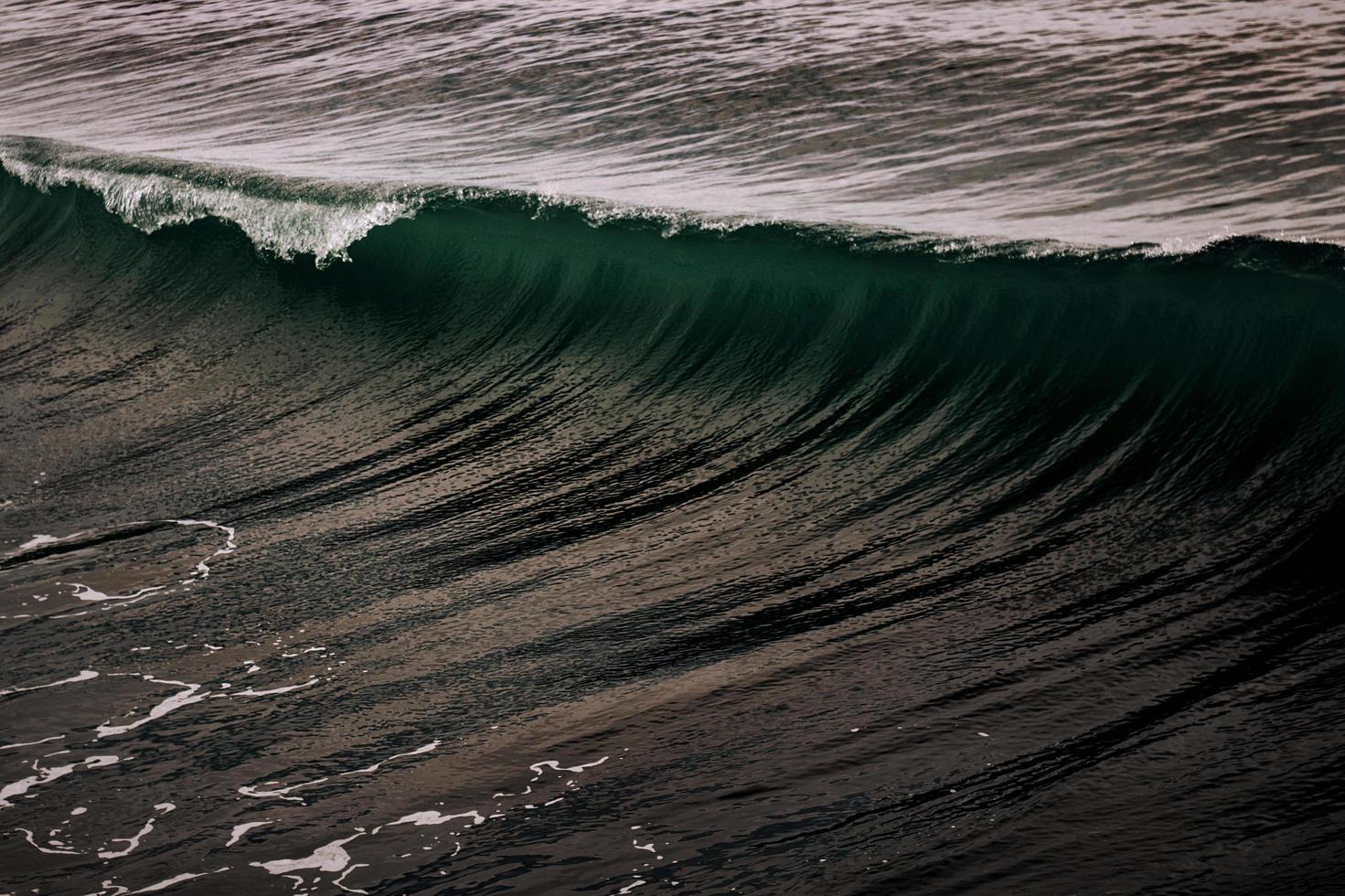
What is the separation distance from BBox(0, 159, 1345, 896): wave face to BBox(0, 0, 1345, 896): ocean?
0.05ft

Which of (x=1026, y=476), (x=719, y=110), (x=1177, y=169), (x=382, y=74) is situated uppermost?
(x=382, y=74)

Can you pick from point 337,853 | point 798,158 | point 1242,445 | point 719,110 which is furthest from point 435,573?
point 719,110

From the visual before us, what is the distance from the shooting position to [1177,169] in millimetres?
6219

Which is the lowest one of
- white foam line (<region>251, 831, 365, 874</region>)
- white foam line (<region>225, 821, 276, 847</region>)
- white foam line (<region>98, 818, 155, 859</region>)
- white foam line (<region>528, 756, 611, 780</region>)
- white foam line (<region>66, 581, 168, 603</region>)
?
white foam line (<region>251, 831, 365, 874</region>)

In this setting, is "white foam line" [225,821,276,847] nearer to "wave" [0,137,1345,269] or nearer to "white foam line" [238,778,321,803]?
"white foam line" [238,778,321,803]

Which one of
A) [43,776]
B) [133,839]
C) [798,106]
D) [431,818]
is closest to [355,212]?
[798,106]

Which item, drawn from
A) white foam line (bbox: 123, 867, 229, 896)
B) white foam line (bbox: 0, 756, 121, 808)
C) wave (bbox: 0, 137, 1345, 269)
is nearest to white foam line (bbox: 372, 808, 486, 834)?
white foam line (bbox: 123, 867, 229, 896)

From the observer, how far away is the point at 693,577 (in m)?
4.09

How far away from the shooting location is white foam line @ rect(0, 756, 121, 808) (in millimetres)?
3287

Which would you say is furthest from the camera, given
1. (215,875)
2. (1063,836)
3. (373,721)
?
(373,721)

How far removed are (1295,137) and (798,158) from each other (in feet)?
7.99

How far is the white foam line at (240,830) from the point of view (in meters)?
3.06

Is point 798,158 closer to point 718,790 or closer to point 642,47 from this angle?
point 642,47

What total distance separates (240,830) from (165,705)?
2.26ft
